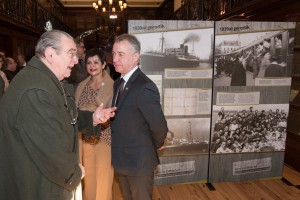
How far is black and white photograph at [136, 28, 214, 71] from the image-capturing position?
10.4 feet

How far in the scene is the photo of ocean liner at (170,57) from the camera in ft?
10.5

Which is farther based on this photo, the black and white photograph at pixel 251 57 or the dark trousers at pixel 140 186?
the black and white photograph at pixel 251 57

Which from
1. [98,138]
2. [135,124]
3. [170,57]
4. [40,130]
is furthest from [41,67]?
[170,57]

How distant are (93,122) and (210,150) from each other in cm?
197

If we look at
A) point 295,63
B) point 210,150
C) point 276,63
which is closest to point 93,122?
point 210,150

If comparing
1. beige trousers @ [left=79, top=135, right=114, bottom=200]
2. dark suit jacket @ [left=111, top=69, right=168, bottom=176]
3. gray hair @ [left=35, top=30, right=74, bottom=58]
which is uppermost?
gray hair @ [left=35, top=30, right=74, bottom=58]

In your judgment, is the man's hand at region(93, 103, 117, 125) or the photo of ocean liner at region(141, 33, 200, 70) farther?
the photo of ocean liner at region(141, 33, 200, 70)

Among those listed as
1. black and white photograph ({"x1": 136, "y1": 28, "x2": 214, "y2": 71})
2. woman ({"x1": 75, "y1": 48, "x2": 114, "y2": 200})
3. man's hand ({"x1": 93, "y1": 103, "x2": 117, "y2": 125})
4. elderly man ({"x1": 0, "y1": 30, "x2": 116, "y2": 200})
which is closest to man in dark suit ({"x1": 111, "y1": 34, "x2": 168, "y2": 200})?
man's hand ({"x1": 93, "y1": 103, "x2": 117, "y2": 125})

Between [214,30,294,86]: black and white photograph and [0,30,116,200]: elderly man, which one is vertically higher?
[214,30,294,86]: black and white photograph

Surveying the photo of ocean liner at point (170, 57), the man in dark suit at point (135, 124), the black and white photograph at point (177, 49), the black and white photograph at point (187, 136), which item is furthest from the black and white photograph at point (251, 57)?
the man in dark suit at point (135, 124)

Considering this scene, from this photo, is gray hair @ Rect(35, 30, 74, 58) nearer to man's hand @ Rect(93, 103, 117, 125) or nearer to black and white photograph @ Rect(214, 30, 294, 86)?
man's hand @ Rect(93, 103, 117, 125)

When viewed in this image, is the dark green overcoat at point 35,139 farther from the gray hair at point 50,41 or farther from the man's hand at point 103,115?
the man's hand at point 103,115

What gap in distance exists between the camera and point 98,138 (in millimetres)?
2771

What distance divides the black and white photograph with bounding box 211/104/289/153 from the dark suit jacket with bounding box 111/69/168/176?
159cm
